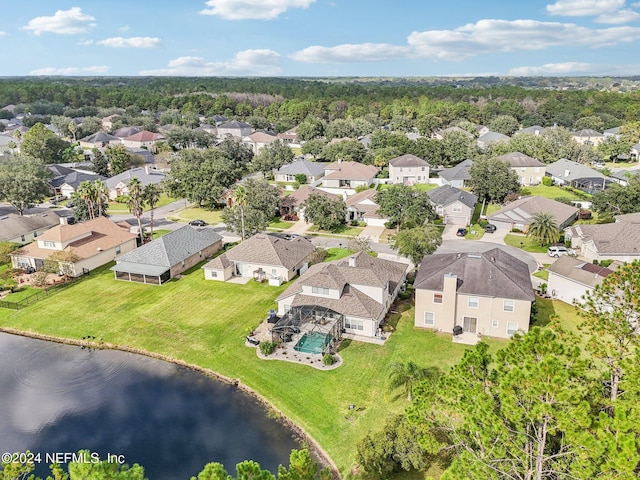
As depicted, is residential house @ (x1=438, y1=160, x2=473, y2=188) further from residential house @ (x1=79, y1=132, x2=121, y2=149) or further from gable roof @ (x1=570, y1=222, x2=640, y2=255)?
residential house @ (x1=79, y1=132, x2=121, y2=149)

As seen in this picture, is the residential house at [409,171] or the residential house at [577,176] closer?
the residential house at [577,176]

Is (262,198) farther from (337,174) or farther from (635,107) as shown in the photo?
(635,107)

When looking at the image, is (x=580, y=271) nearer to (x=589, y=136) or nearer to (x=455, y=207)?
(x=455, y=207)

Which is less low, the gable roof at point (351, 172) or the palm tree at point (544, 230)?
the gable roof at point (351, 172)

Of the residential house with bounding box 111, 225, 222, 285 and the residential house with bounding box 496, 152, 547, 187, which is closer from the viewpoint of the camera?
the residential house with bounding box 111, 225, 222, 285

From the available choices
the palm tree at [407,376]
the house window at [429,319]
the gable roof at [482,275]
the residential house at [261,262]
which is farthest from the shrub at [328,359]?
the residential house at [261,262]

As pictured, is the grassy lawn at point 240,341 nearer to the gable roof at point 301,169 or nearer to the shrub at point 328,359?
the shrub at point 328,359

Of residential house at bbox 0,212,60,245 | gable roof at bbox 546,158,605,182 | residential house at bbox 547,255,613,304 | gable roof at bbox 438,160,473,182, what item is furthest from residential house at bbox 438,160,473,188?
residential house at bbox 0,212,60,245

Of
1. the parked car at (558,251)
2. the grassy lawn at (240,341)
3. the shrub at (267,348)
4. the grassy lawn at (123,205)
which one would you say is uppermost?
the grassy lawn at (123,205)
